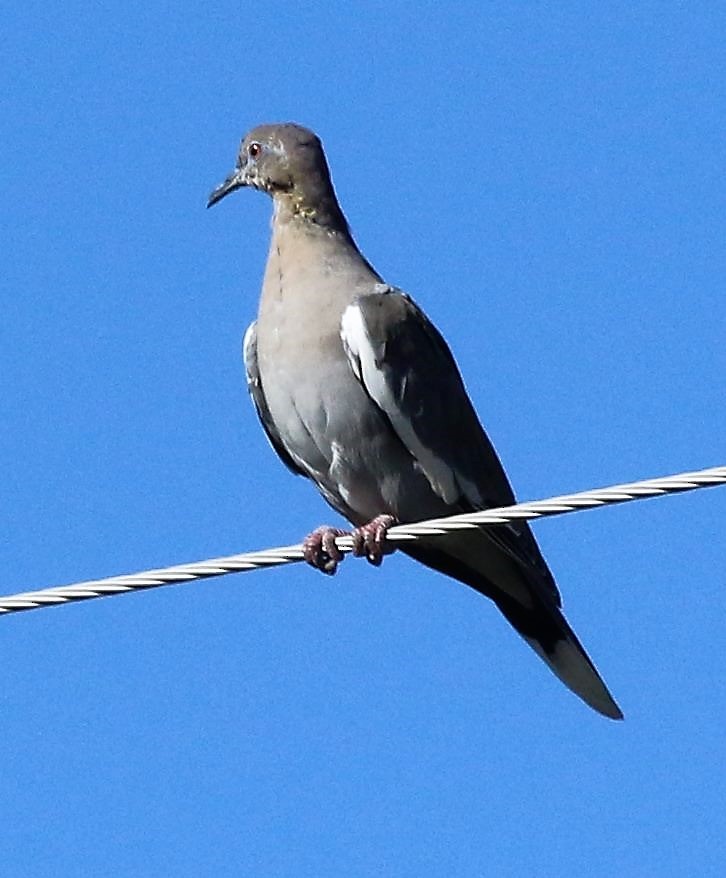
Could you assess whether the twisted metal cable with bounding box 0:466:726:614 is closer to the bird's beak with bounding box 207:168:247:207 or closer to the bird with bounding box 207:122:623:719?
the bird with bounding box 207:122:623:719

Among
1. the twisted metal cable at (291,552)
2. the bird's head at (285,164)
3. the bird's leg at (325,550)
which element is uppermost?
the bird's head at (285,164)

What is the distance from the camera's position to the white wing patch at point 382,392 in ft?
21.8

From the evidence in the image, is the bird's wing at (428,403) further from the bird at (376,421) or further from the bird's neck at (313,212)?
the bird's neck at (313,212)

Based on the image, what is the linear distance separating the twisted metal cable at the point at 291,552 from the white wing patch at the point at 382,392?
1394 millimetres

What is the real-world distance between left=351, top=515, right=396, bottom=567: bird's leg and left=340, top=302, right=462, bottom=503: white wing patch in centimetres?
31

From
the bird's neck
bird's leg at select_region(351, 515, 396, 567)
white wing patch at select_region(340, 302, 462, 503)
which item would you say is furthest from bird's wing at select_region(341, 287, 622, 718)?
the bird's neck

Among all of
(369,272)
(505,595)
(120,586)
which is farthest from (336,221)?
(120,586)

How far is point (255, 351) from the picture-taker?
701 centimetres

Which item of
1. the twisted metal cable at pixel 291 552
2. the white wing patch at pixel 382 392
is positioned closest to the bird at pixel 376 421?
the white wing patch at pixel 382 392

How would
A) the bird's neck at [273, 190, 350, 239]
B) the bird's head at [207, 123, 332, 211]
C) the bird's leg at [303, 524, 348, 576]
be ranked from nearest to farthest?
the bird's leg at [303, 524, 348, 576]
the bird's neck at [273, 190, 350, 239]
the bird's head at [207, 123, 332, 211]

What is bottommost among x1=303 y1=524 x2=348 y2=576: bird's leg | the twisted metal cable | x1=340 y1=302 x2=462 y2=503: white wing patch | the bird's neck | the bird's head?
the twisted metal cable

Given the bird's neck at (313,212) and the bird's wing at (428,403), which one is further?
the bird's neck at (313,212)

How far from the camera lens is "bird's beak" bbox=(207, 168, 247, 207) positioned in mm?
7602

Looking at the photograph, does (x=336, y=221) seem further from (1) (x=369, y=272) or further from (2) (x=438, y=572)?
(2) (x=438, y=572)
